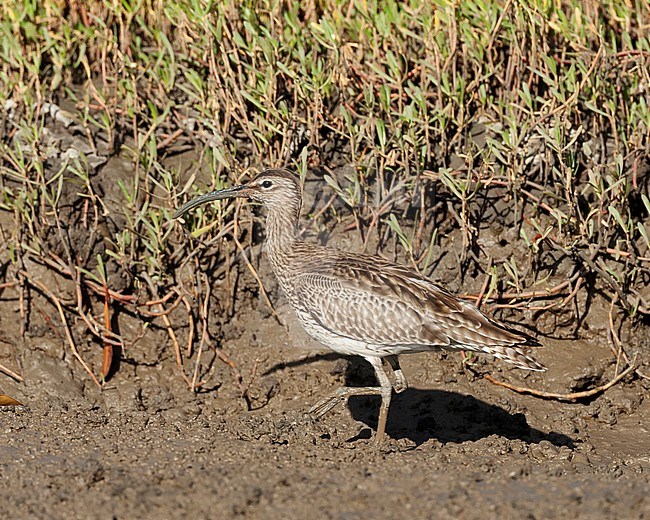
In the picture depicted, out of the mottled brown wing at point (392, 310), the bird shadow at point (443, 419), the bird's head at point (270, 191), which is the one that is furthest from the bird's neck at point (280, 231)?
the bird shadow at point (443, 419)

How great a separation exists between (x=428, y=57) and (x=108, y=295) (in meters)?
3.04

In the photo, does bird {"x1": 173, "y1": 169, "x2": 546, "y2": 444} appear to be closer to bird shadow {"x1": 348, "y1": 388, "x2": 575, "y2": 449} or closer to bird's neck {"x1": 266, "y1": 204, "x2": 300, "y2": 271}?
bird's neck {"x1": 266, "y1": 204, "x2": 300, "y2": 271}

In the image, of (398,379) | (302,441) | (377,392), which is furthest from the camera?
(398,379)

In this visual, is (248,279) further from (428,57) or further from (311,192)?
(428,57)

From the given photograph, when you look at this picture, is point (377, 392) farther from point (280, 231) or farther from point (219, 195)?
point (219, 195)

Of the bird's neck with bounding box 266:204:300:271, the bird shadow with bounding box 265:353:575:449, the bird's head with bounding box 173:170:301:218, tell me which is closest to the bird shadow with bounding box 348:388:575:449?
the bird shadow with bounding box 265:353:575:449

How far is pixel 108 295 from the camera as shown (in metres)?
7.73

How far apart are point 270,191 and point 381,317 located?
1.25m

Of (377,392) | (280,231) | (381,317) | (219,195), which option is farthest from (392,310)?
(219,195)

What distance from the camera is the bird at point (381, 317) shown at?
650cm

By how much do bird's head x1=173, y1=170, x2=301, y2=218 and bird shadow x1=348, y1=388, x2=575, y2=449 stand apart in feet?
5.08

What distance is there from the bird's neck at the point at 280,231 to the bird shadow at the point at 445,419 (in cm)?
125

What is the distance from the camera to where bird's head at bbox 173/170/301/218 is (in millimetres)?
7180

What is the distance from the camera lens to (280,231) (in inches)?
285
